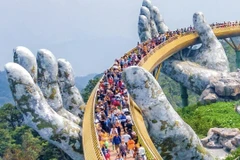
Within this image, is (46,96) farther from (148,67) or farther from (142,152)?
(142,152)

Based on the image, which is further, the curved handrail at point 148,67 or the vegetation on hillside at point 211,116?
the vegetation on hillside at point 211,116

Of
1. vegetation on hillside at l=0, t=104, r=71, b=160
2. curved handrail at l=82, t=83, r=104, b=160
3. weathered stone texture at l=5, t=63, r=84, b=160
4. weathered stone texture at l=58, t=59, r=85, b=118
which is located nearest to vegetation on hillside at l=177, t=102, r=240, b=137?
weathered stone texture at l=58, t=59, r=85, b=118

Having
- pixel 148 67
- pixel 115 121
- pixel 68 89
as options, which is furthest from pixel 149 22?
pixel 115 121

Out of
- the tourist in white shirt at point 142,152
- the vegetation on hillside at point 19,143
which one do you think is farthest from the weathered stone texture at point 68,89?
the tourist in white shirt at point 142,152

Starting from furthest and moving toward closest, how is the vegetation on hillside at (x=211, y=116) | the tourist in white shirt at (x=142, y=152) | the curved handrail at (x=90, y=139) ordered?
1. the vegetation on hillside at (x=211, y=116)
2. the curved handrail at (x=90, y=139)
3. the tourist in white shirt at (x=142, y=152)

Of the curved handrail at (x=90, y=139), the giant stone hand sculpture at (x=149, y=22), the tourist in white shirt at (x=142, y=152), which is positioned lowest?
the tourist in white shirt at (x=142, y=152)

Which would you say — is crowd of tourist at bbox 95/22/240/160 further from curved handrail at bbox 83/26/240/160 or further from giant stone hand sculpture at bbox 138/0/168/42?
giant stone hand sculpture at bbox 138/0/168/42

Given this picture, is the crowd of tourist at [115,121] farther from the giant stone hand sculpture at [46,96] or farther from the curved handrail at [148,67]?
the giant stone hand sculpture at [46,96]
